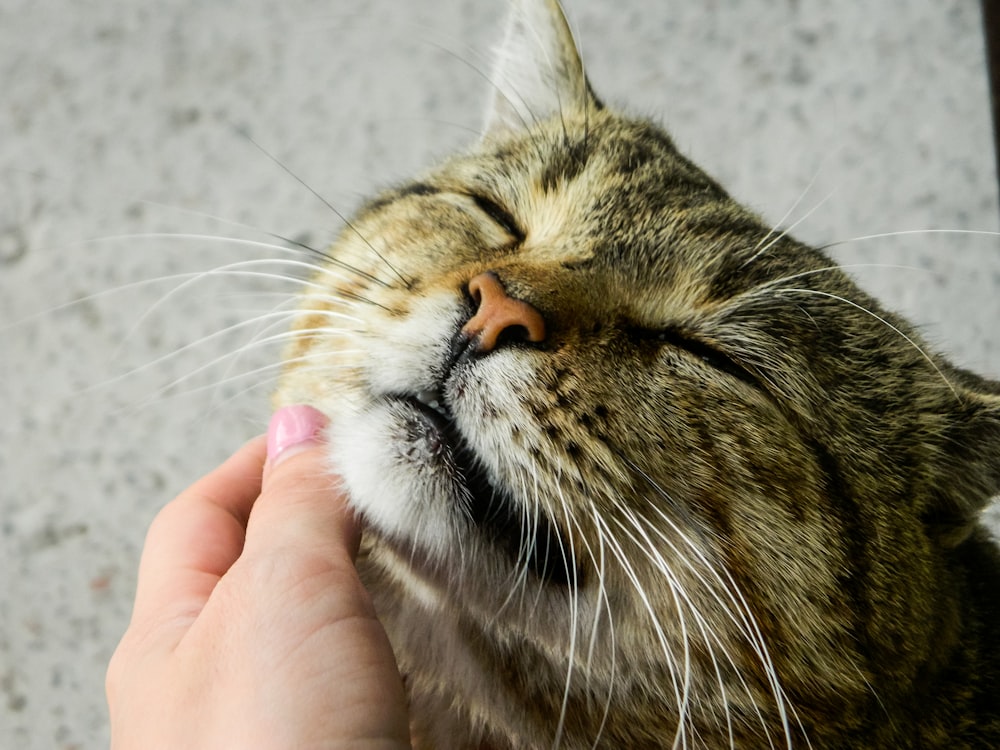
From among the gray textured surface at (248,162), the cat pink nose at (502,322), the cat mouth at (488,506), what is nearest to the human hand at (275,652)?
the cat mouth at (488,506)

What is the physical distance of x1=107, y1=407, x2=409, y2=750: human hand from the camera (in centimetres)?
81

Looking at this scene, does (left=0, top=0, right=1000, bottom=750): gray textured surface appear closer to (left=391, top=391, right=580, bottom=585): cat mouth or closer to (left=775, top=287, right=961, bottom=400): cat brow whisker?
(left=775, top=287, right=961, bottom=400): cat brow whisker

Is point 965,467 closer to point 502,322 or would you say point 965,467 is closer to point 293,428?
point 502,322

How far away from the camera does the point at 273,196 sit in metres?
2.21

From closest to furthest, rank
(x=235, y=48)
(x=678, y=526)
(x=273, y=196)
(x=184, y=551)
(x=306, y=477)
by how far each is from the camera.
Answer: (x=678, y=526)
(x=306, y=477)
(x=184, y=551)
(x=273, y=196)
(x=235, y=48)

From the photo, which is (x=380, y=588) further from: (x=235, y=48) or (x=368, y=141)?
(x=235, y=48)

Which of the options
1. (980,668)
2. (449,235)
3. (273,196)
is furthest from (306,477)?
(273,196)

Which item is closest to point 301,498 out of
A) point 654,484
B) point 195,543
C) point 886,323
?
point 195,543

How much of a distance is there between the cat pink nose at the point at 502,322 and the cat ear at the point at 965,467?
0.58 m

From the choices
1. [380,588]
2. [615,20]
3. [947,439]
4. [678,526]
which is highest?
[615,20]

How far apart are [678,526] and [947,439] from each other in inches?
17.2

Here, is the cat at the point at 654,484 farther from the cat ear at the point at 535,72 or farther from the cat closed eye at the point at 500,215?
the cat ear at the point at 535,72

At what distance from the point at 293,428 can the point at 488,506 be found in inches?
12.2

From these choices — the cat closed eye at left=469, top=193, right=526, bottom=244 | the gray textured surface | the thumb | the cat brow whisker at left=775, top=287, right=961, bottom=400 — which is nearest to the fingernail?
the thumb
